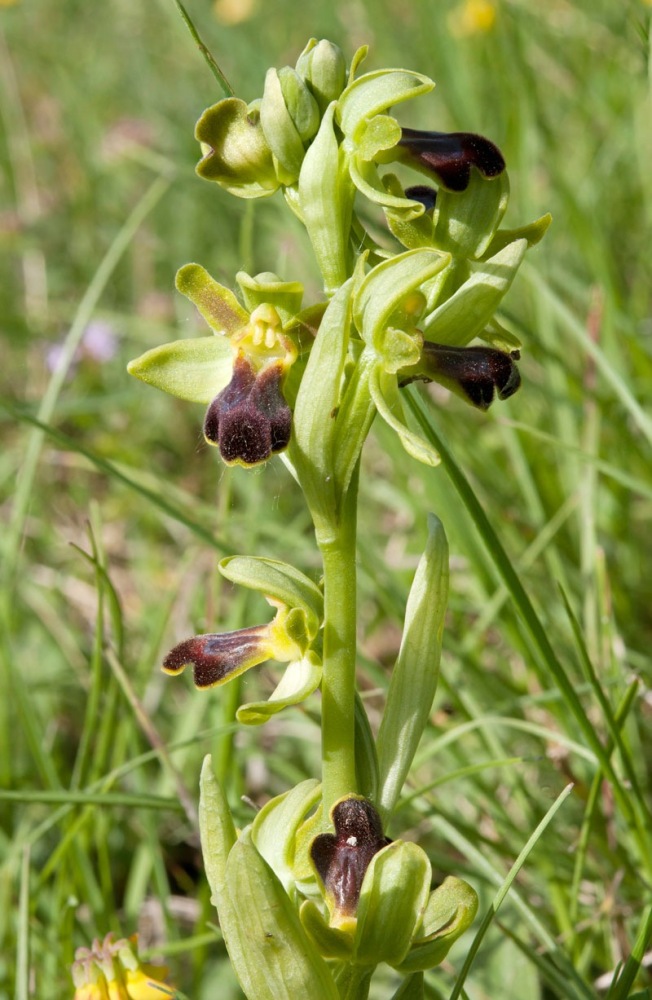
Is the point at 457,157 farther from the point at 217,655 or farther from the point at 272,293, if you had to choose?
the point at 217,655

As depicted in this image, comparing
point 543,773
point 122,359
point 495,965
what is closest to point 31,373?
point 122,359

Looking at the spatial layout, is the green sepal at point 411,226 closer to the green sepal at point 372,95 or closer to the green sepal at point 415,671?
the green sepal at point 372,95

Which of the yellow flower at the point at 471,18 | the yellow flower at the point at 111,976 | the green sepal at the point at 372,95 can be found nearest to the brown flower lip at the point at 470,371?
the green sepal at the point at 372,95

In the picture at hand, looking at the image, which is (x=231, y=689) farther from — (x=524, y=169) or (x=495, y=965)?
(x=524, y=169)

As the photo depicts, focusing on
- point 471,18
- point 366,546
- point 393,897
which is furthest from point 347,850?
point 471,18

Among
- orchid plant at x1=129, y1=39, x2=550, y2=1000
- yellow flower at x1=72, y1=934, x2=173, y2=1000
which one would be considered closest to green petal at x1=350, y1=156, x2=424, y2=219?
orchid plant at x1=129, y1=39, x2=550, y2=1000

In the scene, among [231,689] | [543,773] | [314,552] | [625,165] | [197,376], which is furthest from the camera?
[625,165]
